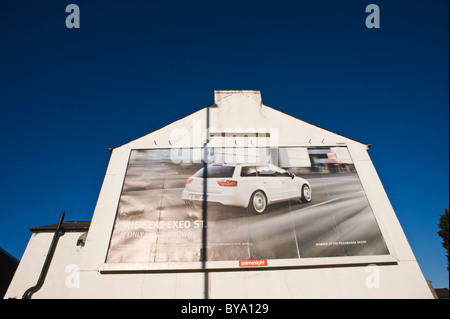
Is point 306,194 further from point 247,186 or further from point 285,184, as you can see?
point 247,186

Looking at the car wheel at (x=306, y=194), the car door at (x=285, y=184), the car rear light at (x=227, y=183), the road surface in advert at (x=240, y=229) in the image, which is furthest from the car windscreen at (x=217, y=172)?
the car wheel at (x=306, y=194)

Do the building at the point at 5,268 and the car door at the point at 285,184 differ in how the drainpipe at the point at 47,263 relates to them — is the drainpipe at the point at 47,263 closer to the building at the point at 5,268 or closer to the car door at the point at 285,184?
the building at the point at 5,268

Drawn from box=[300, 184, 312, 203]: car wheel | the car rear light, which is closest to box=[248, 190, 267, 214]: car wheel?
the car rear light

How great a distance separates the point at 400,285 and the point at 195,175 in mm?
8280

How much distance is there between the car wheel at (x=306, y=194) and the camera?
922cm

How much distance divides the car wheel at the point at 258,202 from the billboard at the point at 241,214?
4 cm

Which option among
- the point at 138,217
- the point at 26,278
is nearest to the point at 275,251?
the point at 138,217

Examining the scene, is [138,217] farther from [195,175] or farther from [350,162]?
[350,162]

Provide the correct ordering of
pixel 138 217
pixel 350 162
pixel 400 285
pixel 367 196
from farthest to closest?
pixel 350 162
pixel 367 196
pixel 138 217
pixel 400 285

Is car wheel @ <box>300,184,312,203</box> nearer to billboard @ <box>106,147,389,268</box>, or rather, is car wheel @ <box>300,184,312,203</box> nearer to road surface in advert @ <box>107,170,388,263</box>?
billboard @ <box>106,147,389,268</box>

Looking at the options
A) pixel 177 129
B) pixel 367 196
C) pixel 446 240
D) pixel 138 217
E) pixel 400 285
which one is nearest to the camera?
pixel 400 285

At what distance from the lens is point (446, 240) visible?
68.1 ft

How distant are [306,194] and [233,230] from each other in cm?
351

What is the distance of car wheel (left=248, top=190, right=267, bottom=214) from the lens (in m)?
8.54
